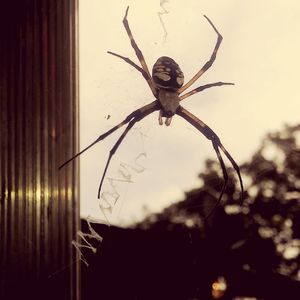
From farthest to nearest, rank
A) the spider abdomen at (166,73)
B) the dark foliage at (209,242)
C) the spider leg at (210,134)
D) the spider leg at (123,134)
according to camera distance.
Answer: the dark foliage at (209,242) < the spider leg at (210,134) < the spider abdomen at (166,73) < the spider leg at (123,134)

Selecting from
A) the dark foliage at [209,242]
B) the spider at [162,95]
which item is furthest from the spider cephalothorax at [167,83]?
the dark foliage at [209,242]

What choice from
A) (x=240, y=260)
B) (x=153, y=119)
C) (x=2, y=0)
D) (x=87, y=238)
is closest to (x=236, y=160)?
(x=153, y=119)

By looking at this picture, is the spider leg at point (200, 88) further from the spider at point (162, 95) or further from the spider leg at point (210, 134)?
the spider leg at point (210, 134)

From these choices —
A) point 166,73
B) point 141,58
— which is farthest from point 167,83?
point 141,58

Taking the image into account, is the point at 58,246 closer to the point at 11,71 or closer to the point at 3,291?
the point at 3,291

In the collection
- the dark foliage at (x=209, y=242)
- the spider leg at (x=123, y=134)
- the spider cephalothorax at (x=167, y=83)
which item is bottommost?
the dark foliage at (x=209, y=242)

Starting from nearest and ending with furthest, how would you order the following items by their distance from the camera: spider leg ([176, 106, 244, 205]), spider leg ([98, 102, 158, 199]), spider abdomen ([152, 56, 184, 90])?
spider leg ([98, 102, 158, 199]) → spider abdomen ([152, 56, 184, 90]) → spider leg ([176, 106, 244, 205])

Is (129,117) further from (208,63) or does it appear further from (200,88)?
(208,63)

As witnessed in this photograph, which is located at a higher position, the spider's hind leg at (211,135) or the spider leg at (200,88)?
the spider leg at (200,88)

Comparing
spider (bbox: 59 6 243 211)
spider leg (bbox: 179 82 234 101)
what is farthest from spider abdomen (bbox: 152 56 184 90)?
spider leg (bbox: 179 82 234 101)

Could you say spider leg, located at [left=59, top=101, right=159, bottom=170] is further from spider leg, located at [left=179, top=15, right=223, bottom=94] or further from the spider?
spider leg, located at [left=179, top=15, right=223, bottom=94]
